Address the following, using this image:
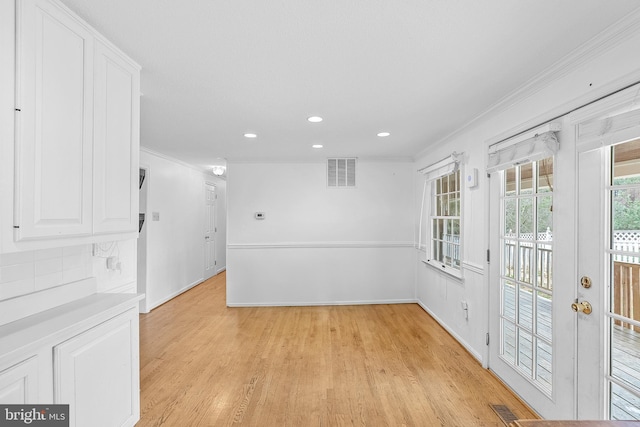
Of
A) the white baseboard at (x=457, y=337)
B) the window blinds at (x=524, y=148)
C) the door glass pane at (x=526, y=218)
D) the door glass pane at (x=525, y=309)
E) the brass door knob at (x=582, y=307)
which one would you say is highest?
the window blinds at (x=524, y=148)

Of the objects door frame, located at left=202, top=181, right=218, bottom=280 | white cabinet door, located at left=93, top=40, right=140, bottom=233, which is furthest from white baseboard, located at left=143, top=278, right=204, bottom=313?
white cabinet door, located at left=93, top=40, right=140, bottom=233

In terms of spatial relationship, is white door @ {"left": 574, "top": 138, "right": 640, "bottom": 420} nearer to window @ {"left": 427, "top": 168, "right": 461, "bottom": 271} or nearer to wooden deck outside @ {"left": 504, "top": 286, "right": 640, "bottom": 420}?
wooden deck outside @ {"left": 504, "top": 286, "right": 640, "bottom": 420}

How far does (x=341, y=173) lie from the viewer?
16.1ft

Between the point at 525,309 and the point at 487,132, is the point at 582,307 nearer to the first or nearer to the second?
the point at 525,309

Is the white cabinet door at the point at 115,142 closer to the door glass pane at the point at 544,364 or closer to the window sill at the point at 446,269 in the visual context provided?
the door glass pane at the point at 544,364

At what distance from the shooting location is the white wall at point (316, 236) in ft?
16.0

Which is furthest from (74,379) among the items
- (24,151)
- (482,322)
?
(482,322)

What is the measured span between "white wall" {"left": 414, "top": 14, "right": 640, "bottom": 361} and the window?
0.73ft

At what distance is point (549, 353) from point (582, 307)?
1.77ft

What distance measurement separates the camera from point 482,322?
2.87 m

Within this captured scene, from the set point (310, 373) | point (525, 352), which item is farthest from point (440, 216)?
point (310, 373)

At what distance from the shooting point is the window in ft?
11.7

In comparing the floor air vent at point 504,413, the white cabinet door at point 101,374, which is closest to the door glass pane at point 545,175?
the floor air vent at point 504,413

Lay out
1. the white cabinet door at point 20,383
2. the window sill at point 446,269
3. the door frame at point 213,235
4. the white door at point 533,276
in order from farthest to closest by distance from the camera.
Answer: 1. the door frame at point 213,235
2. the window sill at point 446,269
3. the white door at point 533,276
4. the white cabinet door at point 20,383
